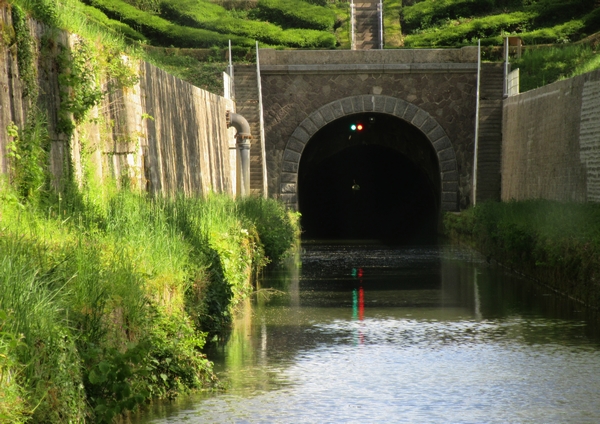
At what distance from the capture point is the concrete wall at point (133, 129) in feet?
30.1

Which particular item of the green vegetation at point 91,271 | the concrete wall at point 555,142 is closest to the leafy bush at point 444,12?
the concrete wall at point 555,142

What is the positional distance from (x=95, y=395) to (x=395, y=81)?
20.3m

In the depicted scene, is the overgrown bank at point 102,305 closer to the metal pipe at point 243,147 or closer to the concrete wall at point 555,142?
the concrete wall at point 555,142

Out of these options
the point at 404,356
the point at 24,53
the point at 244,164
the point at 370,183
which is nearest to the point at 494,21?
the point at 370,183

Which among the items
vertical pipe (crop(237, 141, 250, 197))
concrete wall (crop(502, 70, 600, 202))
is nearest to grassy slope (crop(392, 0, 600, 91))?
concrete wall (crop(502, 70, 600, 202))

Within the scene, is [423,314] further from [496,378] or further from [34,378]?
[34,378]

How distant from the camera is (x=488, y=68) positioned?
24781 millimetres

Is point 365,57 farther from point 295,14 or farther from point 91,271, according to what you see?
point 91,271

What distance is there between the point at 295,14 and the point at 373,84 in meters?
12.2

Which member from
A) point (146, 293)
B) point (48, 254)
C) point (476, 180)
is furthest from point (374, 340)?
point (476, 180)

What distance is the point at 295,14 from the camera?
36.2 m

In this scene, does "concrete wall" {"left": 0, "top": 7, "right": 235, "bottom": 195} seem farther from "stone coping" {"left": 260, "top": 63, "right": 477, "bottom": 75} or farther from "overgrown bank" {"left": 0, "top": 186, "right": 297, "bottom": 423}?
"stone coping" {"left": 260, "top": 63, "right": 477, "bottom": 75}

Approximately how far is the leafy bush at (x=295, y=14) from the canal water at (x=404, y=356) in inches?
903

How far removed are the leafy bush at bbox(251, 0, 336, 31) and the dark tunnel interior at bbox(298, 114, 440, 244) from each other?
4869 mm
